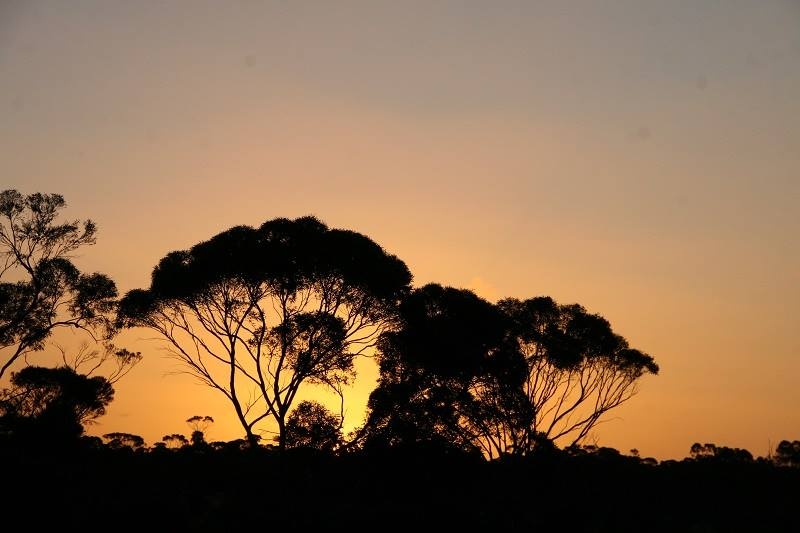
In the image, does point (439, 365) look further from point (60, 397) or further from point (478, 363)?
point (60, 397)

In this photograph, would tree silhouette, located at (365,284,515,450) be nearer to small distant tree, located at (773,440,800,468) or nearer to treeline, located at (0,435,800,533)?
treeline, located at (0,435,800,533)

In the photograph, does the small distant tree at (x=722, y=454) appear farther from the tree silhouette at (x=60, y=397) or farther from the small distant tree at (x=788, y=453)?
the tree silhouette at (x=60, y=397)

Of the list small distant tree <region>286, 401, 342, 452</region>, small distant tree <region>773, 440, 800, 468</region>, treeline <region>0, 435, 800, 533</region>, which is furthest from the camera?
small distant tree <region>773, 440, 800, 468</region>

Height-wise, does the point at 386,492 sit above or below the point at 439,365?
below

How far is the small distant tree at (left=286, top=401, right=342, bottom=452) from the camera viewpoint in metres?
43.6

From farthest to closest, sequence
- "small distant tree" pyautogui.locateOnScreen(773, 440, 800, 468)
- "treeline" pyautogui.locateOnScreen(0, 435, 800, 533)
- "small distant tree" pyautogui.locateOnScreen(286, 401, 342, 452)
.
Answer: "small distant tree" pyautogui.locateOnScreen(773, 440, 800, 468)
"small distant tree" pyautogui.locateOnScreen(286, 401, 342, 452)
"treeline" pyautogui.locateOnScreen(0, 435, 800, 533)

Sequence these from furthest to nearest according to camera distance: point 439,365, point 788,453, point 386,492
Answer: point 788,453 < point 439,365 < point 386,492

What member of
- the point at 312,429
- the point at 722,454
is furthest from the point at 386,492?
the point at 722,454

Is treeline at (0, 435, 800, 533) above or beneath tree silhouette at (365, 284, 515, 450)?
beneath

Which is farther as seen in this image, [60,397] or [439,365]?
[60,397]

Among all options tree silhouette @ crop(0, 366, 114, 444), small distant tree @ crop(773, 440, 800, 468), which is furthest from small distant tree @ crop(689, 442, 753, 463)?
tree silhouette @ crop(0, 366, 114, 444)

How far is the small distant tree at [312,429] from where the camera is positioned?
43.6 meters

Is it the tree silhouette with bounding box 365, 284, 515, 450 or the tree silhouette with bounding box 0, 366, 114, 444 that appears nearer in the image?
the tree silhouette with bounding box 365, 284, 515, 450

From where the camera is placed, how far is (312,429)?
43750 millimetres
